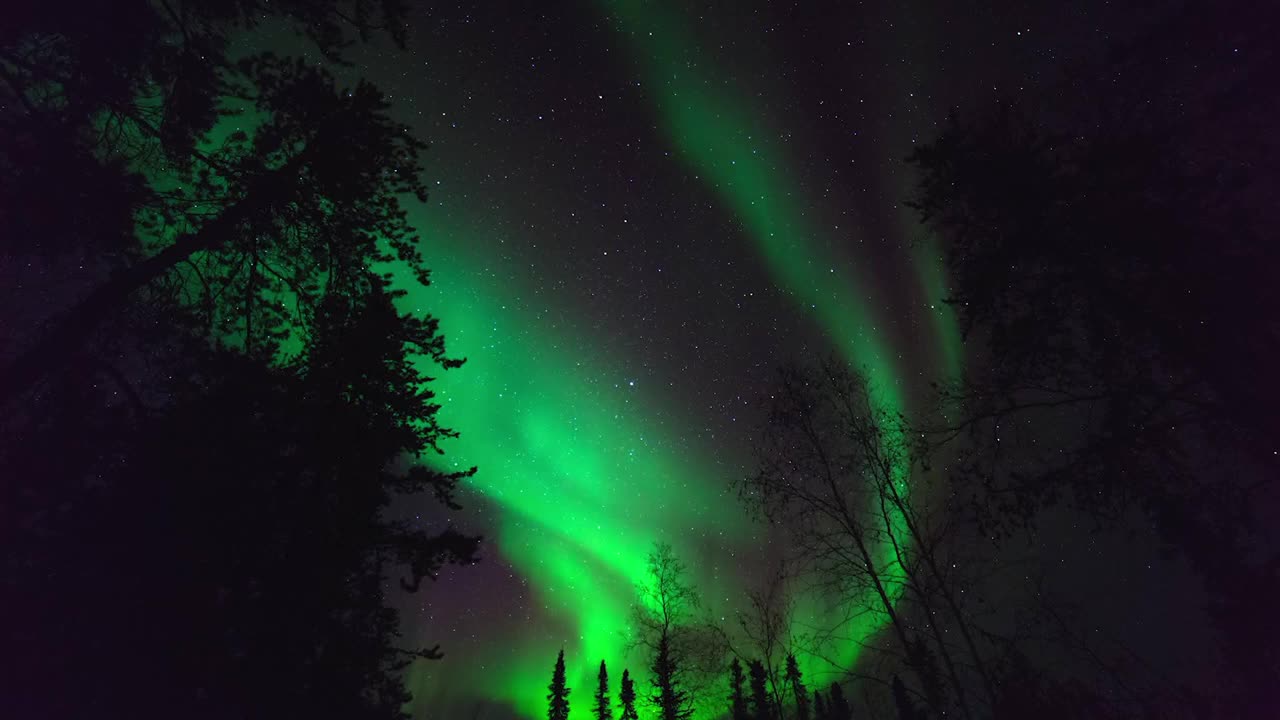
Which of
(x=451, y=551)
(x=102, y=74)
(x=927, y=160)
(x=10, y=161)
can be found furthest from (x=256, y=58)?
(x=927, y=160)

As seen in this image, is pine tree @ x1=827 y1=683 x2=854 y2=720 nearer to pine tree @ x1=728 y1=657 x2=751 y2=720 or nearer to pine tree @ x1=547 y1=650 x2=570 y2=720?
pine tree @ x1=728 y1=657 x2=751 y2=720

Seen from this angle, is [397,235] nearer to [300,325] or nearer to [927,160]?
[300,325]

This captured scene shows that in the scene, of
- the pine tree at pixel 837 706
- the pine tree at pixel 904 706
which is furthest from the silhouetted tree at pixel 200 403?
the pine tree at pixel 837 706

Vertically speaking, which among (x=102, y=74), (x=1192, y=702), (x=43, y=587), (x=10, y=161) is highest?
(x=102, y=74)

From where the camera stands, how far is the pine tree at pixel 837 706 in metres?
60.8

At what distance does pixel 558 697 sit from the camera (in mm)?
74000

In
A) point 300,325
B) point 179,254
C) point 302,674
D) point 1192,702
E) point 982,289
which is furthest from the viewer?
point 302,674

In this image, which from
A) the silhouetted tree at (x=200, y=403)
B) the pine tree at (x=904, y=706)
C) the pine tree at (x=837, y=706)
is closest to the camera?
the silhouetted tree at (x=200, y=403)

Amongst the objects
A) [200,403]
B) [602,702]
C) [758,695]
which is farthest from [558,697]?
[200,403]

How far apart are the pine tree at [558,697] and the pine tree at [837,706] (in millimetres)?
38098

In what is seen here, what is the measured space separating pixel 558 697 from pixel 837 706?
134 ft

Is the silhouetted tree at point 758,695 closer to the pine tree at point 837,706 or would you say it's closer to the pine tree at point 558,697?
the pine tree at point 837,706

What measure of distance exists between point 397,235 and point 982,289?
820cm

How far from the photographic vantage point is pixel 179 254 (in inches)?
251
